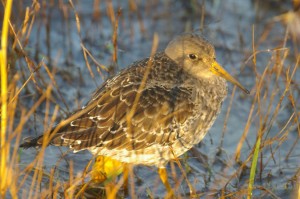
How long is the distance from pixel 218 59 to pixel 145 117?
2855 millimetres

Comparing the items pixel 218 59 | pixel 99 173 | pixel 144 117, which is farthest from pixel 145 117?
pixel 218 59

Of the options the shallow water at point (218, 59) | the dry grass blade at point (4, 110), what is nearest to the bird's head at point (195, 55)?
the shallow water at point (218, 59)

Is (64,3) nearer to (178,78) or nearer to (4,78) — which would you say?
(178,78)

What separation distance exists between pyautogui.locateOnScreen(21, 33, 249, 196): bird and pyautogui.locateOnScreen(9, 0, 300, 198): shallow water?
1.23 ft

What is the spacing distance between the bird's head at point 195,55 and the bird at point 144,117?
73 mm

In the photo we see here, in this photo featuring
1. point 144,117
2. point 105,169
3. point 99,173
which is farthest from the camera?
point 105,169

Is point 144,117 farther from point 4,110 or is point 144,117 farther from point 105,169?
point 4,110

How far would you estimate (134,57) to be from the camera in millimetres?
8000

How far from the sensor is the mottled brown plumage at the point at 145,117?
5.12 metres

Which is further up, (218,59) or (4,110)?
(4,110)

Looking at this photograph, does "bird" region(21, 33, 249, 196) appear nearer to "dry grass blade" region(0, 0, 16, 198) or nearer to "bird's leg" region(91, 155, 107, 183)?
"bird's leg" region(91, 155, 107, 183)

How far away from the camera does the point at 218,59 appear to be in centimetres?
786

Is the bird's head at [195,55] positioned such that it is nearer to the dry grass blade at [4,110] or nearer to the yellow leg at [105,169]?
the yellow leg at [105,169]

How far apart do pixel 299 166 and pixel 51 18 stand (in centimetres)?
377
